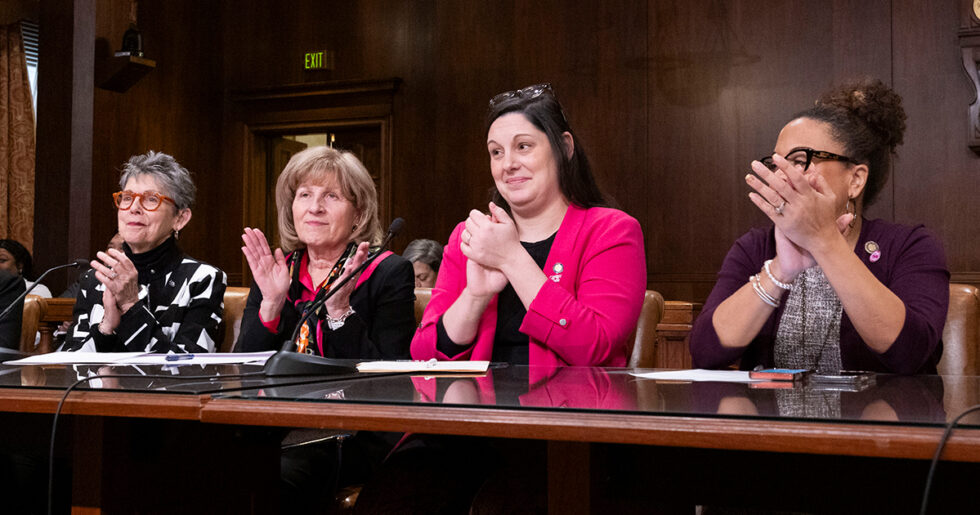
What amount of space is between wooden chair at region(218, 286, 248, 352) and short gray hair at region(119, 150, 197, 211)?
12.7 inches

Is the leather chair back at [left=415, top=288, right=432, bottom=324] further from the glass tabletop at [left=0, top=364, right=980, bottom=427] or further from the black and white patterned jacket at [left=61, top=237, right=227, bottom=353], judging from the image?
the glass tabletop at [left=0, top=364, right=980, bottom=427]

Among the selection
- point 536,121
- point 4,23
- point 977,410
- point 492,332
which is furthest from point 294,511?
point 4,23

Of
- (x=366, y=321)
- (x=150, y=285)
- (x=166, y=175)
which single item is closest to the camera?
(x=366, y=321)

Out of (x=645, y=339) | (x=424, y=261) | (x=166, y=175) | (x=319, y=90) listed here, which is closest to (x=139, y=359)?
(x=166, y=175)

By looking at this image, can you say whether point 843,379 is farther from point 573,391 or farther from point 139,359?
point 139,359

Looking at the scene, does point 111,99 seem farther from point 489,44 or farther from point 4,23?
point 489,44

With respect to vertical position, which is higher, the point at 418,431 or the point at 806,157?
the point at 806,157

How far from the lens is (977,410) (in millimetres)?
913

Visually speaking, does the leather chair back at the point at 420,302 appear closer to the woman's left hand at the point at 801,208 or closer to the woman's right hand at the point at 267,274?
the woman's right hand at the point at 267,274

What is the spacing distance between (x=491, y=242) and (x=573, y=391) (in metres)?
0.61

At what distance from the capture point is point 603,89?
600cm

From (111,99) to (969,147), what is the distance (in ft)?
17.8

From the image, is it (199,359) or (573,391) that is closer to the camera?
(573,391)

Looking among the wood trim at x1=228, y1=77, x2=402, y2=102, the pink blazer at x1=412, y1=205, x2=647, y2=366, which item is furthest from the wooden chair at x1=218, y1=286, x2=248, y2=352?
the wood trim at x1=228, y1=77, x2=402, y2=102
